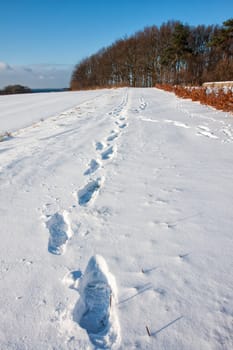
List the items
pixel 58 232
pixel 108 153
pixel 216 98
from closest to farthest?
pixel 58 232
pixel 108 153
pixel 216 98

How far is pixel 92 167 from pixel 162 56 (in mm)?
33195

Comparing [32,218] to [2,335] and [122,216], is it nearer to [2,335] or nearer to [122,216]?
[122,216]

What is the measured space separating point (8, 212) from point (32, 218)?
0.79ft

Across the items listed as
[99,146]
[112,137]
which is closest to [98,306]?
[99,146]

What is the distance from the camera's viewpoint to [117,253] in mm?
1298

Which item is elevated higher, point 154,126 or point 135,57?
point 135,57

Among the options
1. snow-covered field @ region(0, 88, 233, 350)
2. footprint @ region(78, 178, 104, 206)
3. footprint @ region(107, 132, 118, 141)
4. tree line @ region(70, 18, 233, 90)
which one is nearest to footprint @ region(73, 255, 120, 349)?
snow-covered field @ region(0, 88, 233, 350)

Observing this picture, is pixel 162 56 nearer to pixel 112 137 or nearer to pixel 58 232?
pixel 112 137

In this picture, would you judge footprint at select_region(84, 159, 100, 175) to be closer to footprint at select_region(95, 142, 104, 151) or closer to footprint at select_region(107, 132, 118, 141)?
footprint at select_region(95, 142, 104, 151)

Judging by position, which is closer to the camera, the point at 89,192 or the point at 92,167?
the point at 89,192

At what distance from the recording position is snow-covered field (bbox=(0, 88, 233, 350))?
899mm

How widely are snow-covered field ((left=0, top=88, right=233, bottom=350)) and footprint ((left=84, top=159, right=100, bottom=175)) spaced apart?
1cm

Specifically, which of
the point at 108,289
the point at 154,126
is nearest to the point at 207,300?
the point at 108,289

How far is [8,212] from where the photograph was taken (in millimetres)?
1744
